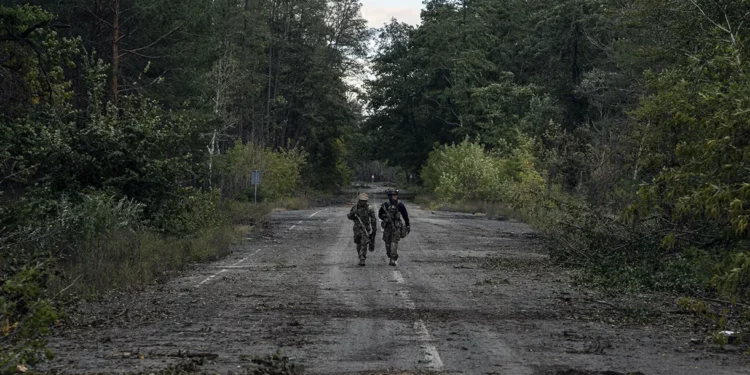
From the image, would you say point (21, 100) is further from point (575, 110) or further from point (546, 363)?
point (575, 110)

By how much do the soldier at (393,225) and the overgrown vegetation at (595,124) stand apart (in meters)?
3.53

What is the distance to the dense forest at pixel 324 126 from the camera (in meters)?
11.5

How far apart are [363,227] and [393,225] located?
2.42 ft

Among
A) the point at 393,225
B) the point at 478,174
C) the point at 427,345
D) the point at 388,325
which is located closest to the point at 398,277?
the point at 393,225

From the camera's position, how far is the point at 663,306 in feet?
43.4

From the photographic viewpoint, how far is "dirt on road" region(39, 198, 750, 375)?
8.58m

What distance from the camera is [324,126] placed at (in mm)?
80750

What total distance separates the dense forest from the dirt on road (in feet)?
3.06

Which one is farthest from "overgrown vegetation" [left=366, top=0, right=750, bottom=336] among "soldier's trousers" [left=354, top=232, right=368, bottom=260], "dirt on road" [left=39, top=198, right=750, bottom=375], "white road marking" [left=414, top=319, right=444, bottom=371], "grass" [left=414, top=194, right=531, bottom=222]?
"soldier's trousers" [left=354, top=232, right=368, bottom=260]

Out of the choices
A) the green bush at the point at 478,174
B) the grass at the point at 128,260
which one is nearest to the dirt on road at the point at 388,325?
the grass at the point at 128,260

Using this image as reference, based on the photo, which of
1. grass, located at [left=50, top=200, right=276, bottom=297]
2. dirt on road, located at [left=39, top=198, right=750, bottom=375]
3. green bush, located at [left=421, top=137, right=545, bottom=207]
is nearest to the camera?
dirt on road, located at [left=39, top=198, right=750, bottom=375]

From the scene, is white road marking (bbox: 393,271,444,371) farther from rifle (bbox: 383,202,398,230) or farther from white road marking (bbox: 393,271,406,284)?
rifle (bbox: 383,202,398,230)

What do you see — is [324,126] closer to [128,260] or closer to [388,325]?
[128,260]

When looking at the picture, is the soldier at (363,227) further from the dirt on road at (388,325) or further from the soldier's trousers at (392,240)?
the dirt on road at (388,325)
